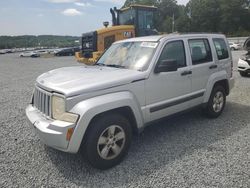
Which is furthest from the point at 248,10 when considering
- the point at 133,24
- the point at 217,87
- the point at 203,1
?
the point at 217,87

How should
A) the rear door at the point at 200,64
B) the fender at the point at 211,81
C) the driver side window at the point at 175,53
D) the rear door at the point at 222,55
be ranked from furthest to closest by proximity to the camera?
the rear door at the point at 222,55 → the fender at the point at 211,81 → the rear door at the point at 200,64 → the driver side window at the point at 175,53

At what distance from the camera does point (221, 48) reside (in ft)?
18.5

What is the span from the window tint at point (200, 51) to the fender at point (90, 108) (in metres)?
1.98

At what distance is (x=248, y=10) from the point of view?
231ft

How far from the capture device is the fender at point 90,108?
10.3 feet

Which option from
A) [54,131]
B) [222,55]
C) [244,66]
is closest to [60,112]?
[54,131]

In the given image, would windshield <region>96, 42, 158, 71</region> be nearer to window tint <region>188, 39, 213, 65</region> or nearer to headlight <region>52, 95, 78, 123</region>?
window tint <region>188, 39, 213, 65</region>

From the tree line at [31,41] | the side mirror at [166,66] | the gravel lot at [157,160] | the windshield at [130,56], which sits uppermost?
the tree line at [31,41]

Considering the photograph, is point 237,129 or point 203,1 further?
point 203,1

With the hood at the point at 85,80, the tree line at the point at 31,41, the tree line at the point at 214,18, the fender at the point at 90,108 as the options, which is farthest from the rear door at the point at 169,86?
the tree line at the point at 31,41

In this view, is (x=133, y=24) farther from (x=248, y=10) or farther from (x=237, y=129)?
(x=248, y=10)

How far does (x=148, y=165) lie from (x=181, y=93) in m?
1.58

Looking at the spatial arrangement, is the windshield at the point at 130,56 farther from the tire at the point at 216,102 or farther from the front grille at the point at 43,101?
the tire at the point at 216,102

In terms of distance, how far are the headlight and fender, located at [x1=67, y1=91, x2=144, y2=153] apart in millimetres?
73
